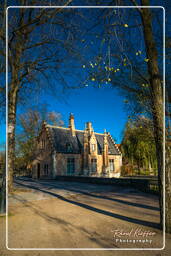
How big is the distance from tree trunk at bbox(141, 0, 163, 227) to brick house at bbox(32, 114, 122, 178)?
20666 mm

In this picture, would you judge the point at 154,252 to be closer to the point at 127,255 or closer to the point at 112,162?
the point at 127,255

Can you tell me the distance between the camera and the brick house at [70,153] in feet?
89.4

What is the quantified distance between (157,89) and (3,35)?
7432mm

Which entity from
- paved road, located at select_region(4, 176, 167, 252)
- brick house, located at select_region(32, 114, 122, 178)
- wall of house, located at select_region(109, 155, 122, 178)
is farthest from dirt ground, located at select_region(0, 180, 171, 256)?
wall of house, located at select_region(109, 155, 122, 178)

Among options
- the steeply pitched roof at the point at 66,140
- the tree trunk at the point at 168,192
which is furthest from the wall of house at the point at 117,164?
the tree trunk at the point at 168,192

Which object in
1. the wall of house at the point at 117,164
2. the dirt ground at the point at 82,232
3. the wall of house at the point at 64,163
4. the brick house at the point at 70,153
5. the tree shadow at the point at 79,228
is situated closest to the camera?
the dirt ground at the point at 82,232

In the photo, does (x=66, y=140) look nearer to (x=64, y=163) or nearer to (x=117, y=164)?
(x=64, y=163)

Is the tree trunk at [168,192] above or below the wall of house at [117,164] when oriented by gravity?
above

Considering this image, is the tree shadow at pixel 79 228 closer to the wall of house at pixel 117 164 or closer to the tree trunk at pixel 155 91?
the tree trunk at pixel 155 91

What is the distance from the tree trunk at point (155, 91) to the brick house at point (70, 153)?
20666mm

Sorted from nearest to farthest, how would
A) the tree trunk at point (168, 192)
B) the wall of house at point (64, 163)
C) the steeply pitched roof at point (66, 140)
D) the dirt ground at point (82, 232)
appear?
the dirt ground at point (82, 232)
the tree trunk at point (168, 192)
the wall of house at point (64, 163)
the steeply pitched roof at point (66, 140)

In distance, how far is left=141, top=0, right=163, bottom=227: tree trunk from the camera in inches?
201

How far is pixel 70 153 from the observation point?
93.1 feet

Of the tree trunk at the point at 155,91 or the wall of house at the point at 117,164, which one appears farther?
the wall of house at the point at 117,164
